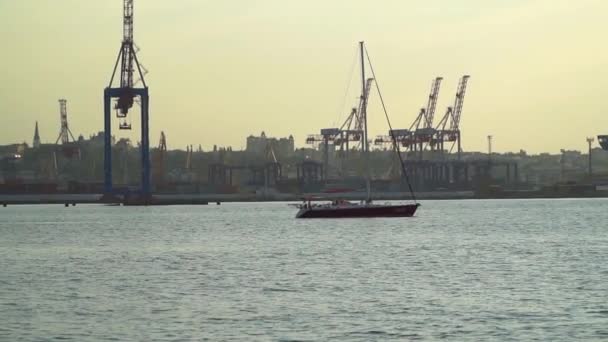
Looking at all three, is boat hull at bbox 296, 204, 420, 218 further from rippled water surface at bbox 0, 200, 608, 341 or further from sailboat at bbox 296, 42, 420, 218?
rippled water surface at bbox 0, 200, 608, 341

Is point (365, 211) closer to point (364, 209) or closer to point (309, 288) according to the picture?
point (364, 209)

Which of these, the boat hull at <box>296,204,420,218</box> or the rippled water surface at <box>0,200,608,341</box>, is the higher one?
the boat hull at <box>296,204,420,218</box>

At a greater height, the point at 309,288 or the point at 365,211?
the point at 365,211

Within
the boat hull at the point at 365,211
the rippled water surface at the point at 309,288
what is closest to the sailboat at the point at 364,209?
the boat hull at the point at 365,211

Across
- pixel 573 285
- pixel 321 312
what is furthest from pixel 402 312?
pixel 573 285

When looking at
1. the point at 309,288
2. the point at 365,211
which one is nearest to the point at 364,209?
the point at 365,211

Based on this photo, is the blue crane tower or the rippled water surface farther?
the blue crane tower

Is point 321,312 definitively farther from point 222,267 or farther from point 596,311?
point 222,267

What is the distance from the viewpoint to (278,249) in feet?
209

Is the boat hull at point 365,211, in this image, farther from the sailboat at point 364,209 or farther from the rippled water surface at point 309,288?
the rippled water surface at point 309,288

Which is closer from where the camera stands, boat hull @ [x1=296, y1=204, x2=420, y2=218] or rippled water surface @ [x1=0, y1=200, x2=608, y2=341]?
rippled water surface @ [x1=0, y1=200, x2=608, y2=341]

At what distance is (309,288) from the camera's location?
1644 inches

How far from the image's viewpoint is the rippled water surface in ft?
107

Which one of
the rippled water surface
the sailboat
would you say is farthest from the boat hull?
the rippled water surface
